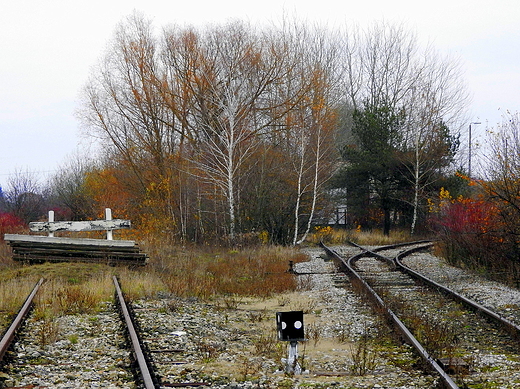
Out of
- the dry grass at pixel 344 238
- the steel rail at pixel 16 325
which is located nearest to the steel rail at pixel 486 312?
the steel rail at pixel 16 325

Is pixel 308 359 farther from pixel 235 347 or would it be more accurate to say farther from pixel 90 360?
pixel 90 360

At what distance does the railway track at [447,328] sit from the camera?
6.71 meters

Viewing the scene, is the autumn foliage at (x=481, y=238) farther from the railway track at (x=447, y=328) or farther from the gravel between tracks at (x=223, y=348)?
the gravel between tracks at (x=223, y=348)

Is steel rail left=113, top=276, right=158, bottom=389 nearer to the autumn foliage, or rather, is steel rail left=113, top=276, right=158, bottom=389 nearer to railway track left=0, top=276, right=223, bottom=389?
railway track left=0, top=276, right=223, bottom=389

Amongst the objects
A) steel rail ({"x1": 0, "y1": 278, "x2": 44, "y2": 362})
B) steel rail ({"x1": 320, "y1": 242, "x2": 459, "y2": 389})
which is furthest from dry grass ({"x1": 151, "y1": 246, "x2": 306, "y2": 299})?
steel rail ({"x1": 0, "y1": 278, "x2": 44, "y2": 362})

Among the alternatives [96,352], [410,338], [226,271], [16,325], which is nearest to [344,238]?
[226,271]

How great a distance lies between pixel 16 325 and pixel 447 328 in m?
6.02

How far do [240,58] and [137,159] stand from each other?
26.2 ft

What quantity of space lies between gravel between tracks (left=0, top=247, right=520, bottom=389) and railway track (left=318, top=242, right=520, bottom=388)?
322 mm

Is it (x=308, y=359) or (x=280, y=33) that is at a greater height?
(x=280, y=33)

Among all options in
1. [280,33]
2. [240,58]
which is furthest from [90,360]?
[280,33]

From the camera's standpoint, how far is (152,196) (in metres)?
32.4

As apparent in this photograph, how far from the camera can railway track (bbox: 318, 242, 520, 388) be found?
6711 mm

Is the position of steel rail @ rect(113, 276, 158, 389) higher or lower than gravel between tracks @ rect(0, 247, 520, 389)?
higher
